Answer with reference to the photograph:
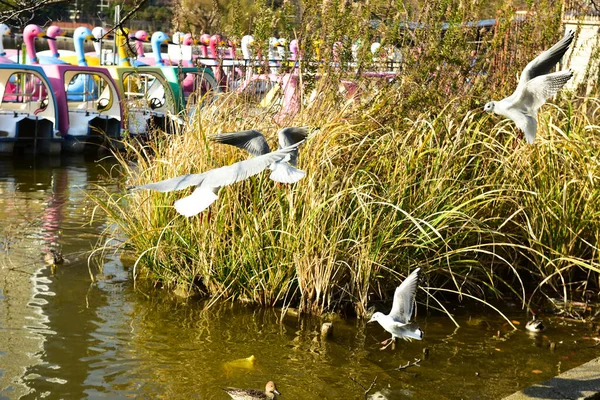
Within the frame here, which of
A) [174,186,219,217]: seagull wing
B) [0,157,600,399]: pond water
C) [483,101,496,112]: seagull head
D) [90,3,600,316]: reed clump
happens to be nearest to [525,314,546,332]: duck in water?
[0,157,600,399]: pond water

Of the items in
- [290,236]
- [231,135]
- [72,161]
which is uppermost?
[231,135]

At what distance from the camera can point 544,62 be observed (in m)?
5.01

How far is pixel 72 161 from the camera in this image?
15750mm

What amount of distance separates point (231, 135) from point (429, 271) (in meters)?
1.82

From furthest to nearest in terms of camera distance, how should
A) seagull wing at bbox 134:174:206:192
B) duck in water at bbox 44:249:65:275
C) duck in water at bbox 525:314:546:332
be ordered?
duck in water at bbox 44:249:65:275 < duck in water at bbox 525:314:546:332 < seagull wing at bbox 134:174:206:192

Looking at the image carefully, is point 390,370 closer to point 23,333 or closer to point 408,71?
point 23,333

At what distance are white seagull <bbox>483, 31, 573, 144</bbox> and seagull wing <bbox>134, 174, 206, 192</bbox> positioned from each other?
5.22 feet

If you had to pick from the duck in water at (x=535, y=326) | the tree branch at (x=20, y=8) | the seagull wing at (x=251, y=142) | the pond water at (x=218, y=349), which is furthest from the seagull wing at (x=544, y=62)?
the tree branch at (x=20, y=8)

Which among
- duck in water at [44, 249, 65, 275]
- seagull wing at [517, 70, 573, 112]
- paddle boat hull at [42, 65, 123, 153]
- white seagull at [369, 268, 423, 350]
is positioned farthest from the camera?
paddle boat hull at [42, 65, 123, 153]

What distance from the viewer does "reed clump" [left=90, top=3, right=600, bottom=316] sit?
19.8ft

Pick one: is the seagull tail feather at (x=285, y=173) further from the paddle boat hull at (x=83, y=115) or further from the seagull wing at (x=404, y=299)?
the paddle boat hull at (x=83, y=115)

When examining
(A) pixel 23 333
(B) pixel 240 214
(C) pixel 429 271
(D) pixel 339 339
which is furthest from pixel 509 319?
(A) pixel 23 333

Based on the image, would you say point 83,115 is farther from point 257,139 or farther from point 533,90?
point 533,90

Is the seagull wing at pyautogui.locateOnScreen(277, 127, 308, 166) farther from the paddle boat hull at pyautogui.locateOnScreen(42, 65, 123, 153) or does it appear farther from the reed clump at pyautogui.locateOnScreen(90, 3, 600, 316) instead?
the paddle boat hull at pyautogui.locateOnScreen(42, 65, 123, 153)
